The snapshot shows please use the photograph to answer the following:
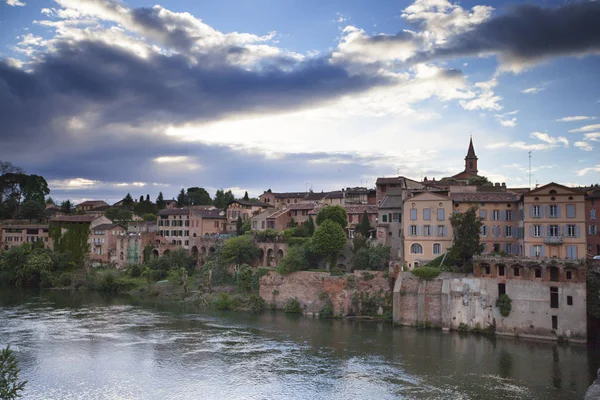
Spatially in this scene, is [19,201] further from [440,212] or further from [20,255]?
[440,212]

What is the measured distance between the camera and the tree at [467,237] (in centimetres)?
3903

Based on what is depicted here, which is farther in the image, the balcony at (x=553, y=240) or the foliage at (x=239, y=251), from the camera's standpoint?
the foliage at (x=239, y=251)

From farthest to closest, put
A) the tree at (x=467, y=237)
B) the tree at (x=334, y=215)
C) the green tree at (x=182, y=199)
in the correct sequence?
1. the green tree at (x=182, y=199)
2. the tree at (x=334, y=215)
3. the tree at (x=467, y=237)

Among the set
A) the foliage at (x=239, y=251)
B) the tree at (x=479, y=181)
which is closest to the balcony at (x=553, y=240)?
the tree at (x=479, y=181)

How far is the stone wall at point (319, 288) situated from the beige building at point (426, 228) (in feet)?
12.3

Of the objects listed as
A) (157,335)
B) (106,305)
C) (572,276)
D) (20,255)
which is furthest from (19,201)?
(572,276)

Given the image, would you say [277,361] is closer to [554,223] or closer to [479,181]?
[554,223]

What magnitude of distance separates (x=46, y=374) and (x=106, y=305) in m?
22.8

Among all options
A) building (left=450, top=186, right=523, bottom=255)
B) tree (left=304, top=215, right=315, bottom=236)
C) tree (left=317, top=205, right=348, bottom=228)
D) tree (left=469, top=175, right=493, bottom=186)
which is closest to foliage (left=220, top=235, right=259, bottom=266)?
tree (left=304, top=215, right=315, bottom=236)

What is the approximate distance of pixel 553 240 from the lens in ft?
124

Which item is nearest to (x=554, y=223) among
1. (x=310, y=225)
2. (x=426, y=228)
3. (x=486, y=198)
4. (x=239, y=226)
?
(x=486, y=198)

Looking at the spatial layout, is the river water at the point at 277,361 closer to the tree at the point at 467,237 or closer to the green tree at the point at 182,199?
the tree at the point at 467,237

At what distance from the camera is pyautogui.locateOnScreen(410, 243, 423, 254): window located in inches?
1727

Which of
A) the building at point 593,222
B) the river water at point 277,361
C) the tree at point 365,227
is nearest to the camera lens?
the river water at point 277,361
